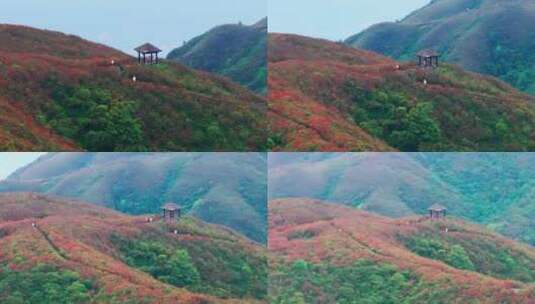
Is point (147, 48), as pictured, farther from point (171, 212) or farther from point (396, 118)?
point (396, 118)

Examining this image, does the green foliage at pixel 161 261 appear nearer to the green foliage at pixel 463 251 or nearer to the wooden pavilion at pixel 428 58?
the green foliage at pixel 463 251

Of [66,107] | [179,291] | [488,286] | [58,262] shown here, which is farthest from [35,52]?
[488,286]

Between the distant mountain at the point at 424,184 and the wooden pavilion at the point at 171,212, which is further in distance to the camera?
the wooden pavilion at the point at 171,212

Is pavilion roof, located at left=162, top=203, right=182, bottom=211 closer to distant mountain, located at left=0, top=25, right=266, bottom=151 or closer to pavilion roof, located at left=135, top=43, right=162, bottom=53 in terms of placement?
distant mountain, located at left=0, top=25, right=266, bottom=151

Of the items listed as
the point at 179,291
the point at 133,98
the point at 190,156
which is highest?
the point at 133,98

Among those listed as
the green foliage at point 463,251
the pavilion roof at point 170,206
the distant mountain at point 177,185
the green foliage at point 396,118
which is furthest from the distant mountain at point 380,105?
the pavilion roof at point 170,206

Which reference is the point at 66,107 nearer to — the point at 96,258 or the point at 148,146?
the point at 148,146
